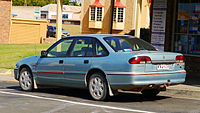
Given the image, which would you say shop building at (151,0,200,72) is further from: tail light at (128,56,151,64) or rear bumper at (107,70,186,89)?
tail light at (128,56,151,64)

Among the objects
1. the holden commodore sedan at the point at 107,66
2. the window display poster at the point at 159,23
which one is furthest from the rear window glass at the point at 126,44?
the window display poster at the point at 159,23

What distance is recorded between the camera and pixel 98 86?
9086mm

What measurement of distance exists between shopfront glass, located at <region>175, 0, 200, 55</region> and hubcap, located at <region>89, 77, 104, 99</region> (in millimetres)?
6714

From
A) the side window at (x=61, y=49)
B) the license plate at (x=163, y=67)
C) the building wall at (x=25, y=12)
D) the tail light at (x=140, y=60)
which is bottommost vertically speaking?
the license plate at (x=163, y=67)

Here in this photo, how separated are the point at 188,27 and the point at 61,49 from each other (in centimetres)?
640

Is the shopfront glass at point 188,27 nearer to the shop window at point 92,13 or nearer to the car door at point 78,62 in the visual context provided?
the car door at point 78,62

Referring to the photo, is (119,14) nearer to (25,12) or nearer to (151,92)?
(25,12)

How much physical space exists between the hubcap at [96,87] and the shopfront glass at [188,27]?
671cm

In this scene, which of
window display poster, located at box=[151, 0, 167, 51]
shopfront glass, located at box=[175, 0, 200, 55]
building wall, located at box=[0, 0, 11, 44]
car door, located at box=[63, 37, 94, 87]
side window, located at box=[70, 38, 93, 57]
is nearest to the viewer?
car door, located at box=[63, 37, 94, 87]

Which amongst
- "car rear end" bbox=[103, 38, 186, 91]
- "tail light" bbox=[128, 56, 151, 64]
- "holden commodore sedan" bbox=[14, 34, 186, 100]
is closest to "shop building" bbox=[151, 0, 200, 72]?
"holden commodore sedan" bbox=[14, 34, 186, 100]

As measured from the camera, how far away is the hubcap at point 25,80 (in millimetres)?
11041

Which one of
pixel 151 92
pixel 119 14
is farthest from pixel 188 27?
pixel 119 14

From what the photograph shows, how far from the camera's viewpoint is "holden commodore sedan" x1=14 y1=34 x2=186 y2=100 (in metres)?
8.52

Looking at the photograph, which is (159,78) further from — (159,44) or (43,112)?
(159,44)
